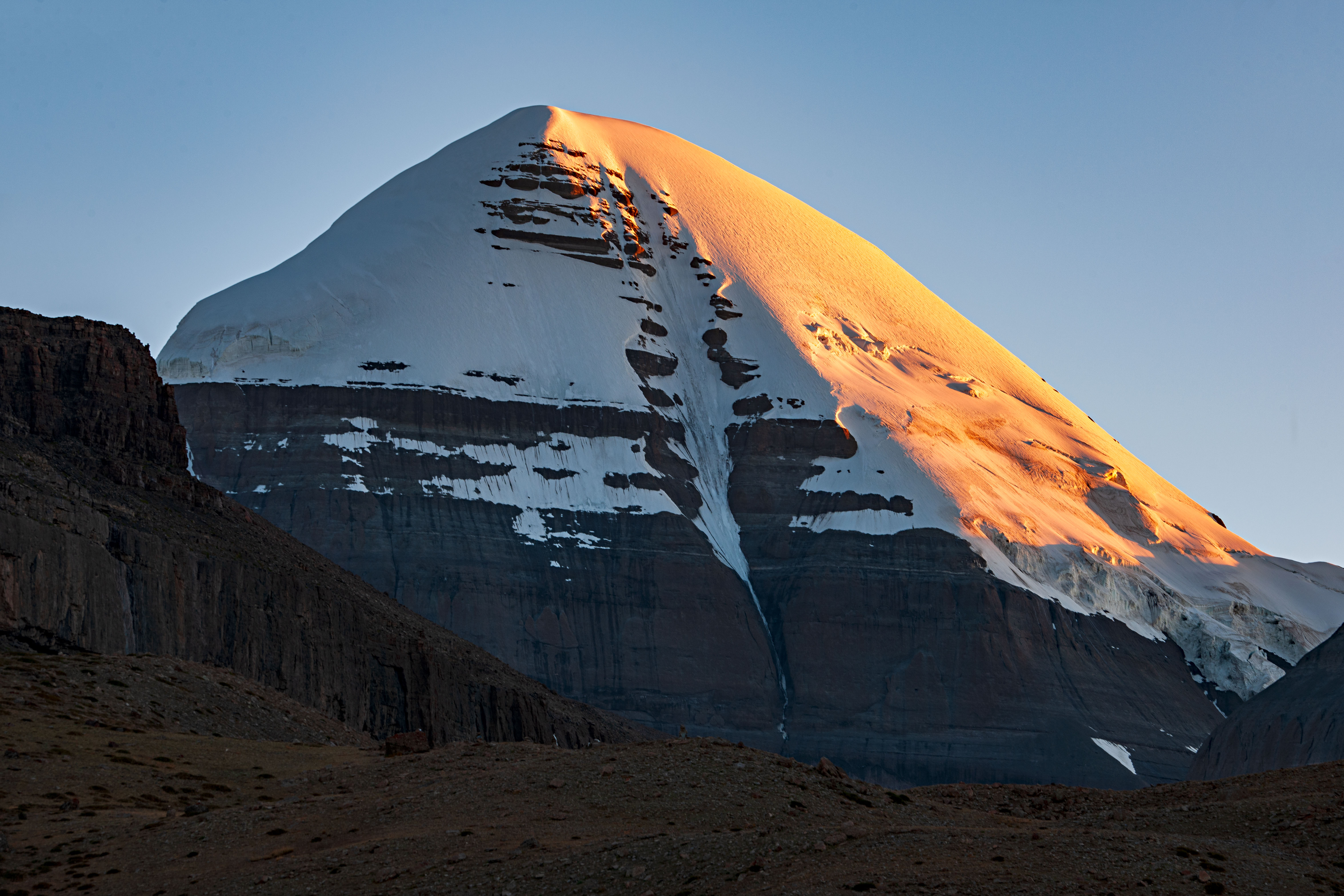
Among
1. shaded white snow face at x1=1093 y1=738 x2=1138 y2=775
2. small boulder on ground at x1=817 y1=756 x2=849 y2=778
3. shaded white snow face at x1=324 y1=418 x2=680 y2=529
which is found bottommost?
shaded white snow face at x1=1093 y1=738 x2=1138 y2=775

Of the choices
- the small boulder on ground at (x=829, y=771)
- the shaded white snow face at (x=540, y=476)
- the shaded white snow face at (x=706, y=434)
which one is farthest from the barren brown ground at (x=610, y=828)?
the shaded white snow face at (x=706, y=434)

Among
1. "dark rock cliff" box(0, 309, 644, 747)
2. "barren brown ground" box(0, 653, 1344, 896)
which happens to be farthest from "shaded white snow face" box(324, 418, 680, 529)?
"barren brown ground" box(0, 653, 1344, 896)

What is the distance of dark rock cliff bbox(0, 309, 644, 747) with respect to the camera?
58938 mm

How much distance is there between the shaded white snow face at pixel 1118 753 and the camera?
14588 cm

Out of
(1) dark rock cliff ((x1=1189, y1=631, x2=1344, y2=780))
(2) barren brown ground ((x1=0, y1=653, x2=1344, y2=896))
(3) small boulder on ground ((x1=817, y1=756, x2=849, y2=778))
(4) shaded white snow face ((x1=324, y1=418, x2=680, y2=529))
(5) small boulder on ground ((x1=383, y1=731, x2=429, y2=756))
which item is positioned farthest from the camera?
(4) shaded white snow face ((x1=324, y1=418, x2=680, y2=529))

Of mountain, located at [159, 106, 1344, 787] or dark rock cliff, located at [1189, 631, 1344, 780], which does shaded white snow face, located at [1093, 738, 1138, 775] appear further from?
dark rock cliff, located at [1189, 631, 1344, 780]

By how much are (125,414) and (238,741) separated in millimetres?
35202

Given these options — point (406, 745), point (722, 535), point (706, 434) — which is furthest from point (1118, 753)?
point (406, 745)

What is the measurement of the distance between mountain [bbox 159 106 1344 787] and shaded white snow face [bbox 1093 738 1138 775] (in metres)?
0.71

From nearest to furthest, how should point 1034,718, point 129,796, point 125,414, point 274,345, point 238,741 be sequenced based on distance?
point 129,796 → point 238,741 → point 125,414 → point 1034,718 → point 274,345

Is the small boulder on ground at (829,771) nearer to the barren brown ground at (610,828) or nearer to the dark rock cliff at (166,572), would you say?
the barren brown ground at (610,828)

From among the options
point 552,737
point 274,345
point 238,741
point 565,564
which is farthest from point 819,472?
point 238,741

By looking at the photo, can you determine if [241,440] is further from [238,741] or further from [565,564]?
[238,741]

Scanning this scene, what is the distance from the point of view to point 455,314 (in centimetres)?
18925
